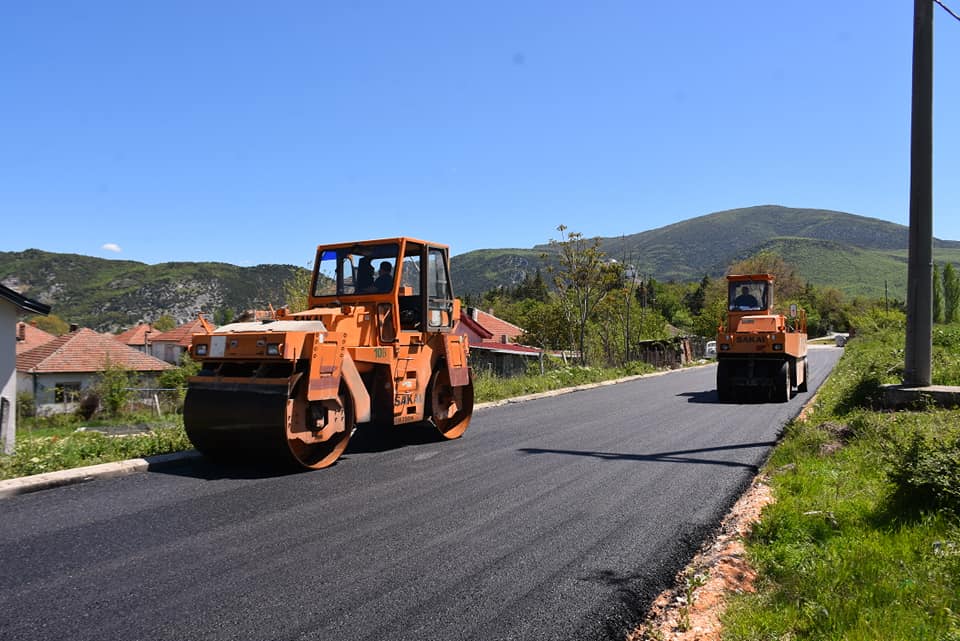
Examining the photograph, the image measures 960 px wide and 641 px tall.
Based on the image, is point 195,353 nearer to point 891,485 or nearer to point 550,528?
point 550,528

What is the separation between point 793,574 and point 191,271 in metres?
167

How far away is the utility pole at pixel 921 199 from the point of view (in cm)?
1018

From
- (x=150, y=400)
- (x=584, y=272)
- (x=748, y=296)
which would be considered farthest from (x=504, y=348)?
(x=748, y=296)

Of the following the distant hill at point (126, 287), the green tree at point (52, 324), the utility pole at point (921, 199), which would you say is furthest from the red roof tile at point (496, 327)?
the green tree at point (52, 324)

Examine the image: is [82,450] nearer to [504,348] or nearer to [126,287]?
[504,348]

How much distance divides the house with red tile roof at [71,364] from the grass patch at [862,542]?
46925 millimetres

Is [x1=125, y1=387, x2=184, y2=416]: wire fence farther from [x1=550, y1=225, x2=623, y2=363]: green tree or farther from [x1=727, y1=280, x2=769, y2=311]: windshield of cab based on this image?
[x1=727, y1=280, x2=769, y2=311]: windshield of cab

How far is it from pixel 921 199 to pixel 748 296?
764 cm

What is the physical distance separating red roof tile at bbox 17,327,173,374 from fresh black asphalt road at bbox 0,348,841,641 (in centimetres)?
4717

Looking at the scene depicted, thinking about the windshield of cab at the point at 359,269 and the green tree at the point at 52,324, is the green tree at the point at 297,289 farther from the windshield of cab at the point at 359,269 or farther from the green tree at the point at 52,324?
the green tree at the point at 52,324

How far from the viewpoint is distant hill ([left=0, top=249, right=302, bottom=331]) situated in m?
139

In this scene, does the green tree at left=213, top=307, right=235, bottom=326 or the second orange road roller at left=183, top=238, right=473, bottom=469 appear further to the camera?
the green tree at left=213, top=307, right=235, bottom=326

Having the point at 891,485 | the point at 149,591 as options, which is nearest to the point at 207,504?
the point at 149,591

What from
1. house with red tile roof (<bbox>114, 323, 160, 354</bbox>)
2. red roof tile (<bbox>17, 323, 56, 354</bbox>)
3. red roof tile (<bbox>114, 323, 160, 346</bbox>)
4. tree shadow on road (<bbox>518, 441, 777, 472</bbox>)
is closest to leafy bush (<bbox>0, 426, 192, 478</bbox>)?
tree shadow on road (<bbox>518, 441, 777, 472</bbox>)
